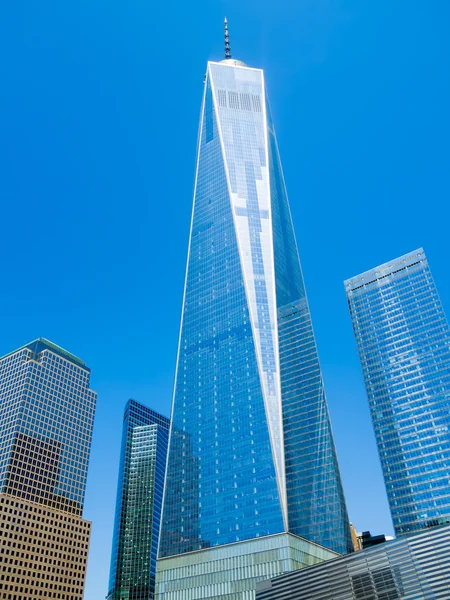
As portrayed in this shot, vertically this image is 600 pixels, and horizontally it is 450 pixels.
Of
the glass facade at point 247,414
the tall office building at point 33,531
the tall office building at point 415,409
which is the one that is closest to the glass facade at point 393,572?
the glass facade at point 247,414

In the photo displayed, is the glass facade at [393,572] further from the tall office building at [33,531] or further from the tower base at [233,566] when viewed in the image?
the tall office building at [33,531]

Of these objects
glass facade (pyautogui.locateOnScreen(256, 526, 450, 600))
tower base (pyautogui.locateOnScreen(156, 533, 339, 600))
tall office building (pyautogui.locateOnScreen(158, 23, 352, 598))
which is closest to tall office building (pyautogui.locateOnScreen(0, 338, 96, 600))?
tall office building (pyautogui.locateOnScreen(158, 23, 352, 598))

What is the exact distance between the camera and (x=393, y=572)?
9725 centimetres

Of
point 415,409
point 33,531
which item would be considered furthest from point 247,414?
point 33,531

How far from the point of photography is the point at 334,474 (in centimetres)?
16950

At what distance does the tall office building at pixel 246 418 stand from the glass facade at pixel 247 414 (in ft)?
1.02

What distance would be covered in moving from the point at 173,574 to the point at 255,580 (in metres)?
25.4

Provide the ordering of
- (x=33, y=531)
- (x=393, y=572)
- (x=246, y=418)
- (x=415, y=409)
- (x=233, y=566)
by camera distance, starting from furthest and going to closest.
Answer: (x=33, y=531) → (x=415, y=409) → (x=246, y=418) → (x=233, y=566) → (x=393, y=572)

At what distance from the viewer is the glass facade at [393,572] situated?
93.9m

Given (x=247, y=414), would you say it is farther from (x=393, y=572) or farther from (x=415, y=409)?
(x=393, y=572)

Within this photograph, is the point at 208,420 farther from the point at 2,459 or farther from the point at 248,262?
the point at 2,459

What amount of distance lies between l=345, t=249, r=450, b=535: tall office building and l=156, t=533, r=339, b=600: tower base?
32.3m

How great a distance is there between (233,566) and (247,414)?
3689 centimetres

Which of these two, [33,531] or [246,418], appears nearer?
[246,418]
